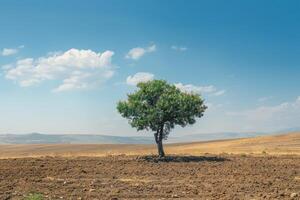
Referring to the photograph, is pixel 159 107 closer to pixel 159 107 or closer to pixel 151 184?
pixel 159 107

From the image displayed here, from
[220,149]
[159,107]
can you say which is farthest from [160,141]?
[220,149]

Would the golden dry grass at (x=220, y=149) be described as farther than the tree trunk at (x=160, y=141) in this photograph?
Yes

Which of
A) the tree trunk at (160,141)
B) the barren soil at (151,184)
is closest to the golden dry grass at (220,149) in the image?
the tree trunk at (160,141)

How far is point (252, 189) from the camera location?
28.0m

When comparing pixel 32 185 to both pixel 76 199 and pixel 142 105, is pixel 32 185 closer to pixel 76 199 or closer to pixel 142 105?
pixel 76 199

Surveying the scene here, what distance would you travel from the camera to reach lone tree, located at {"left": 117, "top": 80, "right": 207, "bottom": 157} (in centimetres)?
6134

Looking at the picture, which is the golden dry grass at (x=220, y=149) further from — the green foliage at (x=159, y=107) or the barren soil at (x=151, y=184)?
the barren soil at (x=151, y=184)

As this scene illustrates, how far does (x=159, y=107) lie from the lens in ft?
200

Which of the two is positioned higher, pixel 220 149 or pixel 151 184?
pixel 220 149

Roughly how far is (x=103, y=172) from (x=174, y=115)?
2286 cm

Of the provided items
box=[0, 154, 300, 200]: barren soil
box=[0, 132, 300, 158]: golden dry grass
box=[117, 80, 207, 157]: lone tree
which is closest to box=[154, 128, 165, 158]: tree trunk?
box=[117, 80, 207, 157]: lone tree

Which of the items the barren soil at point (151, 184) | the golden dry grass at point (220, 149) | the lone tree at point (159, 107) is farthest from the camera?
the golden dry grass at point (220, 149)

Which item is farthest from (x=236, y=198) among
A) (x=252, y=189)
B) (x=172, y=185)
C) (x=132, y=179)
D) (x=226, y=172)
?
(x=226, y=172)

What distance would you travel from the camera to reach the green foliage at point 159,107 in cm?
6134
